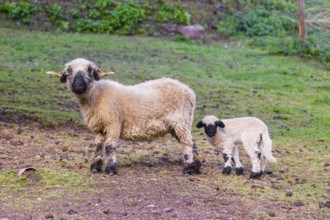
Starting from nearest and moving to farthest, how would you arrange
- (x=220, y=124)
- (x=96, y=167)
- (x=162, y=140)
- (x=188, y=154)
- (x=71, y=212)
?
(x=71, y=212) → (x=96, y=167) → (x=188, y=154) → (x=220, y=124) → (x=162, y=140)

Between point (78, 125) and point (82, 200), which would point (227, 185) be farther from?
point (78, 125)

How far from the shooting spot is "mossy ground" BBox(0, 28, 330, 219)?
27.7 feet

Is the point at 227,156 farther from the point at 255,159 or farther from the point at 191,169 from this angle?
the point at 191,169

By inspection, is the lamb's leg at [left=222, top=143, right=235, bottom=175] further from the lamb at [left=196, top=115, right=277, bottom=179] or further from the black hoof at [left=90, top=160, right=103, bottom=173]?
the black hoof at [left=90, top=160, right=103, bottom=173]

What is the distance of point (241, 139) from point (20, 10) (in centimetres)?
1732

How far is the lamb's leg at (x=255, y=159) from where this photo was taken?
9.95 metres

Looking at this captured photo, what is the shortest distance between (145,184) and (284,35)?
19.0 meters

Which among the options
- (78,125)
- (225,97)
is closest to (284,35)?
(225,97)

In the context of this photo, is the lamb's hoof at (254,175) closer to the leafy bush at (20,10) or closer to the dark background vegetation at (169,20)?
the dark background vegetation at (169,20)

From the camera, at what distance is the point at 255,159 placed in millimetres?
10000

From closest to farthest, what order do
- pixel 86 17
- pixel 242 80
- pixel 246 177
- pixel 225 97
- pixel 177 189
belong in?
pixel 177 189 → pixel 246 177 → pixel 225 97 → pixel 242 80 → pixel 86 17

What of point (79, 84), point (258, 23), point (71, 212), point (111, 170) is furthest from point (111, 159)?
point (258, 23)

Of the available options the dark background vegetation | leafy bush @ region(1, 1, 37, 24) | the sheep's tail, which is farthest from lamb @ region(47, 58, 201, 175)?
leafy bush @ region(1, 1, 37, 24)

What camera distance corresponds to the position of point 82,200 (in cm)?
842
